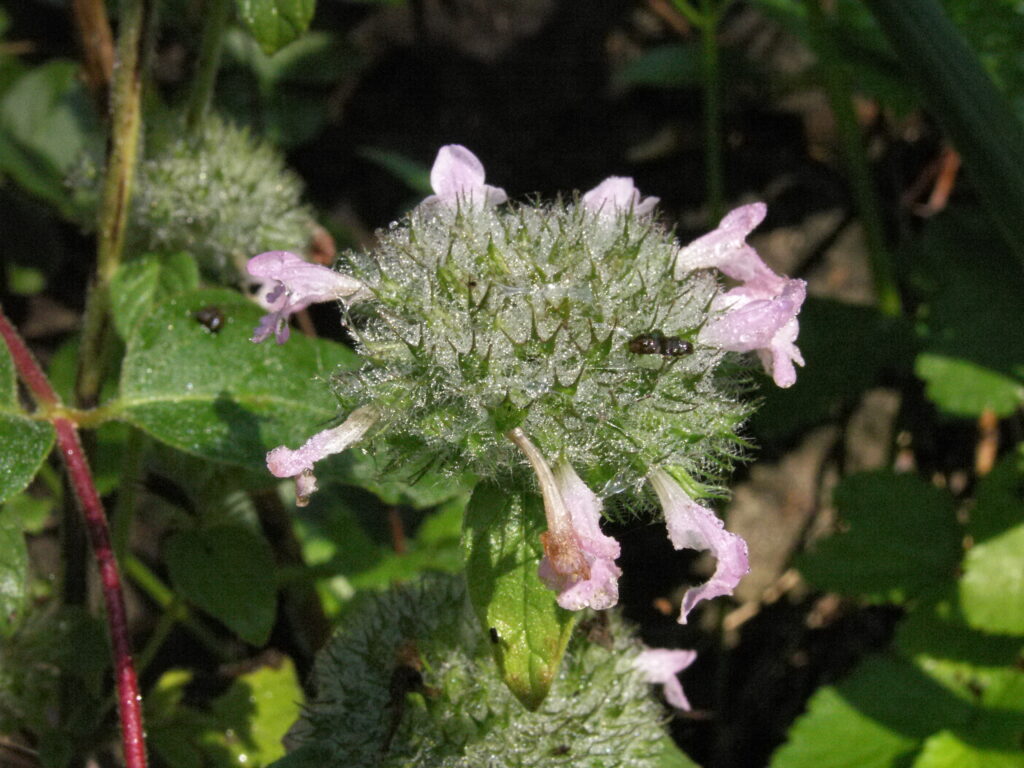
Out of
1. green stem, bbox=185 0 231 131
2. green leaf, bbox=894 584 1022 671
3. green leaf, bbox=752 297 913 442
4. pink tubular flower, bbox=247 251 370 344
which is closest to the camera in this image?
pink tubular flower, bbox=247 251 370 344

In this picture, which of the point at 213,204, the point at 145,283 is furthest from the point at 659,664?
the point at 213,204

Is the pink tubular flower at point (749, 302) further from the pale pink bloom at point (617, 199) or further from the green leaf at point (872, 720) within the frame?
the green leaf at point (872, 720)

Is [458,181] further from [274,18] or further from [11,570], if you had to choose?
[11,570]

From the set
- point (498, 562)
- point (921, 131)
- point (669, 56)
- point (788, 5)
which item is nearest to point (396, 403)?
point (498, 562)

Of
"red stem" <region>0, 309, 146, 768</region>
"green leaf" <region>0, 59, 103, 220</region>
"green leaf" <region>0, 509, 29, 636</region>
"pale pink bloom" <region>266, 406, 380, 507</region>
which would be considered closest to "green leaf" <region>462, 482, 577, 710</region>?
"pale pink bloom" <region>266, 406, 380, 507</region>

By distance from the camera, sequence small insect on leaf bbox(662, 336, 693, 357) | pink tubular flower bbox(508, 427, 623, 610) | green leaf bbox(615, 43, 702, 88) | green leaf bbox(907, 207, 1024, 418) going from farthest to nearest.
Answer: green leaf bbox(615, 43, 702, 88) < green leaf bbox(907, 207, 1024, 418) < small insect on leaf bbox(662, 336, 693, 357) < pink tubular flower bbox(508, 427, 623, 610)

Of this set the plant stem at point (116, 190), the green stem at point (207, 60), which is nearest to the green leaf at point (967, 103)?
the green stem at point (207, 60)

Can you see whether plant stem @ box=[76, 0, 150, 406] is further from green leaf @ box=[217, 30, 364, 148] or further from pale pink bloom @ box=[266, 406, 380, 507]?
green leaf @ box=[217, 30, 364, 148]

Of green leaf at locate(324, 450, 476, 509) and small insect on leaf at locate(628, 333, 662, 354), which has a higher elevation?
small insect on leaf at locate(628, 333, 662, 354)

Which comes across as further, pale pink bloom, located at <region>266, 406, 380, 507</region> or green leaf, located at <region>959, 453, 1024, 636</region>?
green leaf, located at <region>959, 453, 1024, 636</region>
